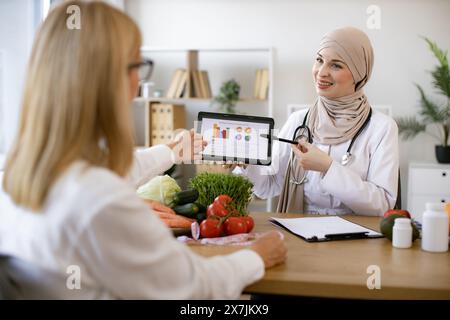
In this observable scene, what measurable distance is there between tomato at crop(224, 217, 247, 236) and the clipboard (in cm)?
20

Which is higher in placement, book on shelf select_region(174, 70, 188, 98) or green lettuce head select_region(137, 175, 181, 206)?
book on shelf select_region(174, 70, 188, 98)

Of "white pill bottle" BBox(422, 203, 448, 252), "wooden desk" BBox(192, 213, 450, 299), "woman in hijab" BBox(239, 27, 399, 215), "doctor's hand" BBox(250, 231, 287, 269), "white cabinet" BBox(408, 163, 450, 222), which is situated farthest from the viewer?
"white cabinet" BBox(408, 163, 450, 222)

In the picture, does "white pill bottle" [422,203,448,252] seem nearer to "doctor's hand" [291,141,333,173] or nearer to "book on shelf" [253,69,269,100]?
"doctor's hand" [291,141,333,173]

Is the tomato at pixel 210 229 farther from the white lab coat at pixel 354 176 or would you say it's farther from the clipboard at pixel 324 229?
the white lab coat at pixel 354 176

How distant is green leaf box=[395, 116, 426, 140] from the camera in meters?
5.07

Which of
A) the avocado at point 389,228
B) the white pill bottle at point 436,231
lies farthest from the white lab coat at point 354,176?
the white pill bottle at point 436,231

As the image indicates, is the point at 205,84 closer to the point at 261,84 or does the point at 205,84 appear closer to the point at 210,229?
the point at 261,84

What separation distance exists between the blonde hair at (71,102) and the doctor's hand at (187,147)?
3.36 feet

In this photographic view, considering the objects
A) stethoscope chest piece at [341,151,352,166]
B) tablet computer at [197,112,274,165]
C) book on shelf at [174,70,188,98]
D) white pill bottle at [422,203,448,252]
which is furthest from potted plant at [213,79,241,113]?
white pill bottle at [422,203,448,252]

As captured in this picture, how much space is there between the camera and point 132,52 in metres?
1.18

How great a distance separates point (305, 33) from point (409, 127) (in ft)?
4.68

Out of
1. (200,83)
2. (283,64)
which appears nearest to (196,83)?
(200,83)

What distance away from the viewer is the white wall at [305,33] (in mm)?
5172

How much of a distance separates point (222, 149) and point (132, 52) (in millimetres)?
1082
